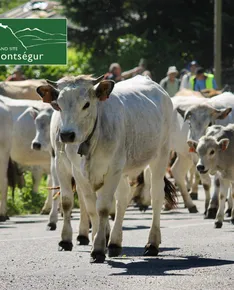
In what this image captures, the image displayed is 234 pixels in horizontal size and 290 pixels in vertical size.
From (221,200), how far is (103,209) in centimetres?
474

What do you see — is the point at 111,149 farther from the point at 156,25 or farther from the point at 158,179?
the point at 156,25

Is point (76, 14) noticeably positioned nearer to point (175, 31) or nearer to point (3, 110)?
point (175, 31)

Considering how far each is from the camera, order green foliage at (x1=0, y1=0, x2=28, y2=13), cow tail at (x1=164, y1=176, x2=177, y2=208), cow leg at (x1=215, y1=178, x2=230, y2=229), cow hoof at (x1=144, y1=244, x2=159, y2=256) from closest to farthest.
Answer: cow hoof at (x1=144, y1=244, x2=159, y2=256) < cow tail at (x1=164, y1=176, x2=177, y2=208) < cow leg at (x1=215, y1=178, x2=230, y2=229) < green foliage at (x1=0, y1=0, x2=28, y2=13)

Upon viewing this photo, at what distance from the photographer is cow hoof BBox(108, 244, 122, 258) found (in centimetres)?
1449

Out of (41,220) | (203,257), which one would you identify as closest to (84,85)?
(203,257)

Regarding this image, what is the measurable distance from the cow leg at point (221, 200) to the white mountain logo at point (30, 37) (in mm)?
3916

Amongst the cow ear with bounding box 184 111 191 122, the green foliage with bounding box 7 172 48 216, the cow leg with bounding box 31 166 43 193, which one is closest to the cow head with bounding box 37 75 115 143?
the cow ear with bounding box 184 111 191 122

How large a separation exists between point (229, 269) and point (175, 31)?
98.1 ft

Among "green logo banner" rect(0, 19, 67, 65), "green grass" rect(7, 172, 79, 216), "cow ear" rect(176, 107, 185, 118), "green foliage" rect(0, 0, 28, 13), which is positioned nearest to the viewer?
"green logo banner" rect(0, 19, 67, 65)

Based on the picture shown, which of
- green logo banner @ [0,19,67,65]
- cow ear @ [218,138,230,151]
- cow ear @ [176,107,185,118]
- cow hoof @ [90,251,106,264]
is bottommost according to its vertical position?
cow hoof @ [90,251,106,264]

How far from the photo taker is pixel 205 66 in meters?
41.8

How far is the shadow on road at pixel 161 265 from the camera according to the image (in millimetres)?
12773

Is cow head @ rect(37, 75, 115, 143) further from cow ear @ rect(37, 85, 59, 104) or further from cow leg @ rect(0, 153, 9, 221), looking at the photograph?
cow leg @ rect(0, 153, 9, 221)

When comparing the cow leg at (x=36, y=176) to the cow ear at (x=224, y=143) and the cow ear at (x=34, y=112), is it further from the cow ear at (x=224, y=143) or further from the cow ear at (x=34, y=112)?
the cow ear at (x=224, y=143)
